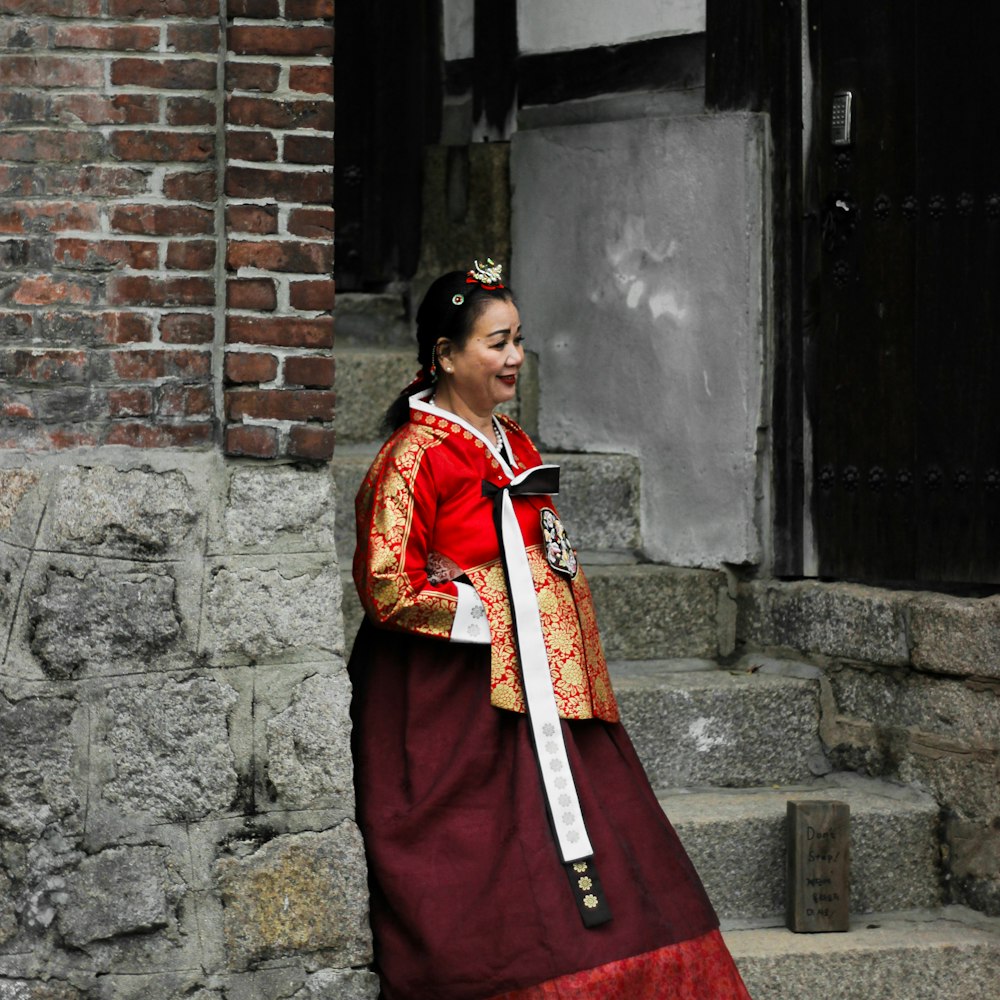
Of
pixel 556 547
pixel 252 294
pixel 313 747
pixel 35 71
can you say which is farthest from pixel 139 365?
pixel 556 547

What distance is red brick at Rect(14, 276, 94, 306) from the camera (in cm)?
336

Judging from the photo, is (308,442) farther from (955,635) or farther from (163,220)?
(955,635)

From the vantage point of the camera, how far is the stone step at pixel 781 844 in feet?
14.0

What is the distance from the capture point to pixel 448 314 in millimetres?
3615

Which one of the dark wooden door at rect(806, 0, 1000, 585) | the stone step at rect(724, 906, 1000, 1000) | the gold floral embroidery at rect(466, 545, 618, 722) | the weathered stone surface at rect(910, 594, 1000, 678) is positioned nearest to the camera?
the gold floral embroidery at rect(466, 545, 618, 722)

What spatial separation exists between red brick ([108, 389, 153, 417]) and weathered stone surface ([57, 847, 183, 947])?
845mm

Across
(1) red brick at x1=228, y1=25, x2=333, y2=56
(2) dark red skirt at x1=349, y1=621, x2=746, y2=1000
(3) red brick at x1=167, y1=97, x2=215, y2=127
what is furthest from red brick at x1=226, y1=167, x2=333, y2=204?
(2) dark red skirt at x1=349, y1=621, x2=746, y2=1000

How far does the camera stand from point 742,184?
5027mm

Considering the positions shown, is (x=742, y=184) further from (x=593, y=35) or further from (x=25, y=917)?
(x=25, y=917)

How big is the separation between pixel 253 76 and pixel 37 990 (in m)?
1.82

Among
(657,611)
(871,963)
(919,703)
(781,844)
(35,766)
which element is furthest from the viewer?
(657,611)

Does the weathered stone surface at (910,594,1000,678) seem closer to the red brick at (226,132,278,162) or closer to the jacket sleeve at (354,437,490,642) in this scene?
the jacket sleeve at (354,437,490,642)

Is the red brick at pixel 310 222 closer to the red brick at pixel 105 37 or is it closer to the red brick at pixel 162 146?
the red brick at pixel 162 146

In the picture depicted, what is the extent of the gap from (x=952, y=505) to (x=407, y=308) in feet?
7.00
